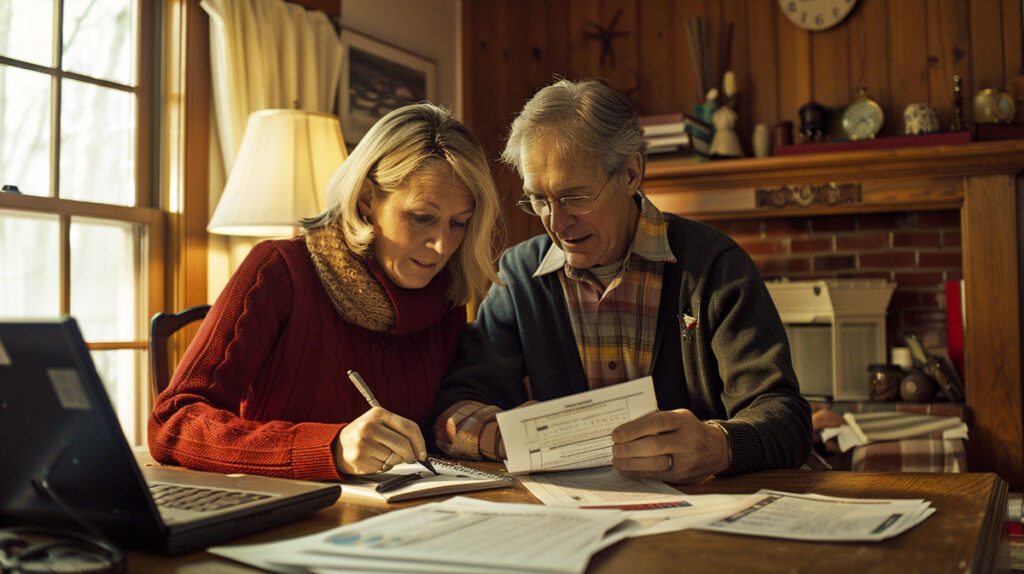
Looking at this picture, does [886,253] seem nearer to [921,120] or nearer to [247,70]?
[921,120]

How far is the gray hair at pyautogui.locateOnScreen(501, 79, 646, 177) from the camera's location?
4.95 feet

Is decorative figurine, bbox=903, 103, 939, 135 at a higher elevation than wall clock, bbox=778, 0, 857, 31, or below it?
below

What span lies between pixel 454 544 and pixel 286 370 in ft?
2.51

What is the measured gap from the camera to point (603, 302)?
157 cm

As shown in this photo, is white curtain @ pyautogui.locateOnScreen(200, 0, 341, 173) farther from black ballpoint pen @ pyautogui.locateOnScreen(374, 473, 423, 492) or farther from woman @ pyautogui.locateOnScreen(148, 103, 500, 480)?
black ballpoint pen @ pyautogui.locateOnScreen(374, 473, 423, 492)

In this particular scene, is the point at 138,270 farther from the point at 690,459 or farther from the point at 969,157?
the point at 969,157

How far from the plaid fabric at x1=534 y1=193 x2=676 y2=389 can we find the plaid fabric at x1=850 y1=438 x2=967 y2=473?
169 centimetres

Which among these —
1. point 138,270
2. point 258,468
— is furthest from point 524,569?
point 138,270

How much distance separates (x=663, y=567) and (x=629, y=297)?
35.4 inches

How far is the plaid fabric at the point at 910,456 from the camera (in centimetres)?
284

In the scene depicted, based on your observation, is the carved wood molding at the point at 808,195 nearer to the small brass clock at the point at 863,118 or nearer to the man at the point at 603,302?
the small brass clock at the point at 863,118

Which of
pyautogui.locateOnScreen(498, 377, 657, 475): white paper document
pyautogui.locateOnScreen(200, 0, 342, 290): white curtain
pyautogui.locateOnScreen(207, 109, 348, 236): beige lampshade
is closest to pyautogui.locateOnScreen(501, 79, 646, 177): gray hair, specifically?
pyautogui.locateOnScreen(498, 377, 657, 475): white paper document

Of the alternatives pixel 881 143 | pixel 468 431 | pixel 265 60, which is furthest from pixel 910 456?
pixel 265 60

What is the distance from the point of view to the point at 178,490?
889mm
